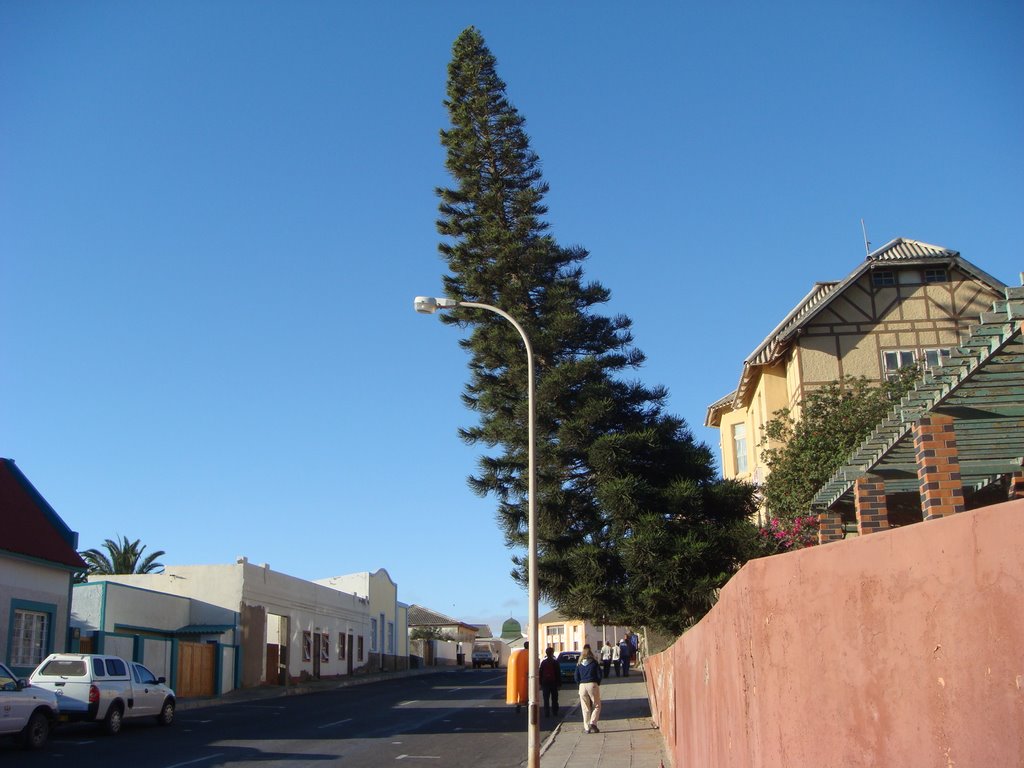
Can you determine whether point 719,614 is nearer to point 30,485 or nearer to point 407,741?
point 407,741

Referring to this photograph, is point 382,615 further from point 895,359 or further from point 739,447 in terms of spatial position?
point 895,359

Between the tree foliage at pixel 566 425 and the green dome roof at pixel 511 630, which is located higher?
the tree foliage at pixel 566 425

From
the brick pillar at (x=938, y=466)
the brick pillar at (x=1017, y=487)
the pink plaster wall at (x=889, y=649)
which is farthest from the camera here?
the brick pillar at (x=1017, y=487)

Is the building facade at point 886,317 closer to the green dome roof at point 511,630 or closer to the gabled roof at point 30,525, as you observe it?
the gabled roof at point 30,525

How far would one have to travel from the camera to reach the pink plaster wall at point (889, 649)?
3.33 m

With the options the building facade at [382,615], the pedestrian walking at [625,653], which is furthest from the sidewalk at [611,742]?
the building facade at [382,615]

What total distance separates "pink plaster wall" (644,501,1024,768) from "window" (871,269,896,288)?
89.5 feet

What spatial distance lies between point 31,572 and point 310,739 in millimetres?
11940

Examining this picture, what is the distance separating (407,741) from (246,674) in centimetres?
2233

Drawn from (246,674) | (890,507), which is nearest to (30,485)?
(246,674)

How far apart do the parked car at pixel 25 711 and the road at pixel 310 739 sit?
31 centimetres

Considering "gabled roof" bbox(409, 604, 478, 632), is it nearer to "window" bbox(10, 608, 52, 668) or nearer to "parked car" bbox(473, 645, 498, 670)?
"parked car" bbox(473, 645, 498, 670)

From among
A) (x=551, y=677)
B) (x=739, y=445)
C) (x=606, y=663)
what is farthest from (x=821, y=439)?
(x=606, y=663)

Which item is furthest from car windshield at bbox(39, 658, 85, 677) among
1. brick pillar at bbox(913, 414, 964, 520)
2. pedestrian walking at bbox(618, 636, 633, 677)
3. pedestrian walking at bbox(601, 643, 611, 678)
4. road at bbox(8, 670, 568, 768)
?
pedestrian walking at bbox(618, 636, 633, 677)
